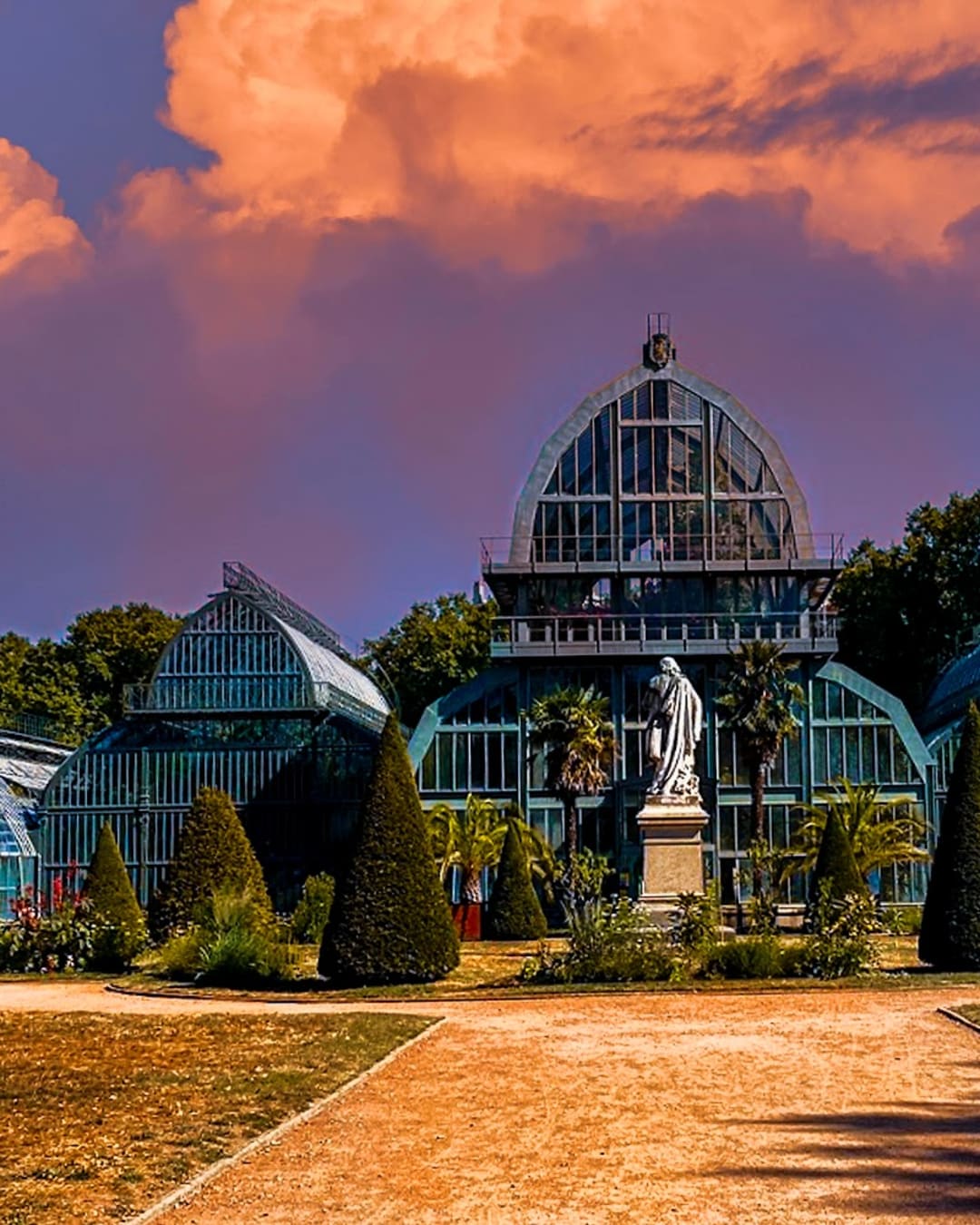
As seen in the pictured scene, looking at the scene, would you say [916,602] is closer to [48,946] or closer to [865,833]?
[865,833]

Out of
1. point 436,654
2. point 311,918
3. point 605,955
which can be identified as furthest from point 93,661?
point 605,955

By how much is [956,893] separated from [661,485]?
30.6 meters

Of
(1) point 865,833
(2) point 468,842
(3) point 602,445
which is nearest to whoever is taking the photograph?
(1) point 865,833

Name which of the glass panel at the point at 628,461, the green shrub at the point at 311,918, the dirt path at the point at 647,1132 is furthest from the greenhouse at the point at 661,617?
the dirt path at the point at 647,1132

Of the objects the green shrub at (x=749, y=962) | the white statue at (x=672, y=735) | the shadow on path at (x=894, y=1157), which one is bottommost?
the shadow on path at (x=894, y=1157)

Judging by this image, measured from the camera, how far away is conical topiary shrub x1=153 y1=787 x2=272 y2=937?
118ft

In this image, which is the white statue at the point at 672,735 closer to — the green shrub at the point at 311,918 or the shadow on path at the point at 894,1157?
the green shrub at the point at 311,918

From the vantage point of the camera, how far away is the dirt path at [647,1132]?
12016 millimetres

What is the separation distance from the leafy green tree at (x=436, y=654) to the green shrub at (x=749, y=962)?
51.3 m

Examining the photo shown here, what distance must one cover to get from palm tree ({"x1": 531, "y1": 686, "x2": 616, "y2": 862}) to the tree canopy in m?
38.6

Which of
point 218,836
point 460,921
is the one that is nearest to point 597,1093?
point 218,836

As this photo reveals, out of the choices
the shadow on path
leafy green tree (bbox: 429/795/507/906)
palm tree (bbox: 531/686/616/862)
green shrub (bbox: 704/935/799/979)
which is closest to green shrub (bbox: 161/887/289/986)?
green shrub (bbox: 704/935/799/979)

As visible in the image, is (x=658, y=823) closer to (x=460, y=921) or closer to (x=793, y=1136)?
(x=460, y=921)

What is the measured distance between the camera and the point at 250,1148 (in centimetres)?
1430
